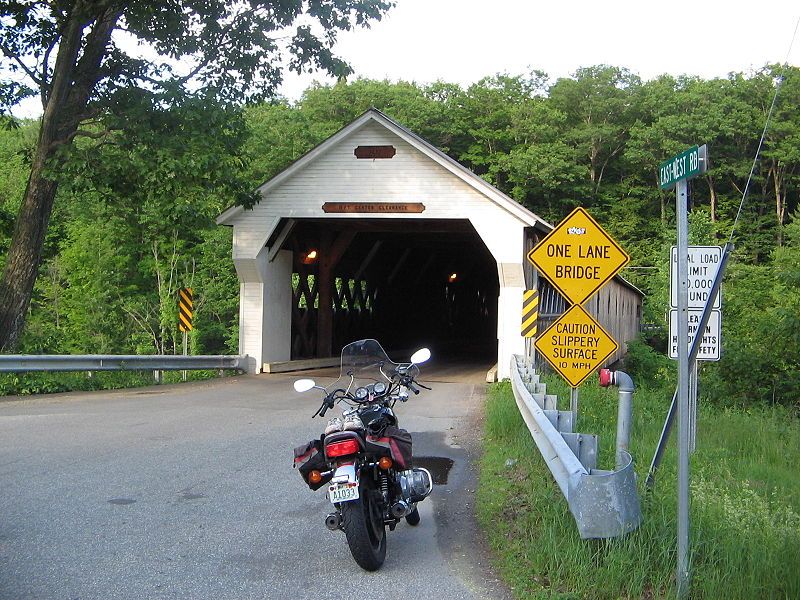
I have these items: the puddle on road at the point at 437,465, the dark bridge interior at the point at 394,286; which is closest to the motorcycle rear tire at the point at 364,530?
the puddle on road at the point at 437,465

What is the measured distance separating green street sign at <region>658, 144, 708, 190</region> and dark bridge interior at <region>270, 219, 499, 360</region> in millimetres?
14502

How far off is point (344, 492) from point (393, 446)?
0.49 m

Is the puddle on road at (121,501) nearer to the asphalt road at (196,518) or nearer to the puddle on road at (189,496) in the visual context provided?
the asphalt road at (196,518)

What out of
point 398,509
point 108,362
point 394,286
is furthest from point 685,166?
point 394,286

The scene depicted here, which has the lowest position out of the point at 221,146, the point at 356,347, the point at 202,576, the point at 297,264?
the point at 202,576

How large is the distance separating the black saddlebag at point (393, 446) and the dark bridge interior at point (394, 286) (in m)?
13.8

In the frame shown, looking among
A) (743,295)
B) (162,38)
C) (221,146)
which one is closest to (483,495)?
(221,146)

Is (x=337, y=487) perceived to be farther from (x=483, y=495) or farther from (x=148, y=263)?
(x=148, y=263)

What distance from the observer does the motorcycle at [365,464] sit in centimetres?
477

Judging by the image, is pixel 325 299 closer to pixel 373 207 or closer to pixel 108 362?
pixel 373 207

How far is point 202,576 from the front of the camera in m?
4.85

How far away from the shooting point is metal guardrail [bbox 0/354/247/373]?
1277cm

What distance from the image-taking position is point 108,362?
14422 millimetres

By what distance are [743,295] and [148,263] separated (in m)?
20.0
